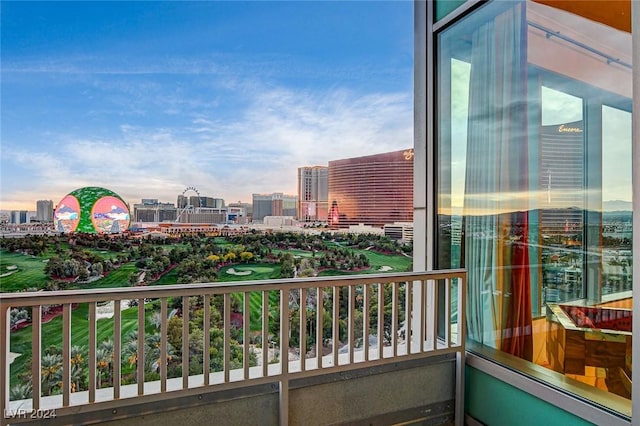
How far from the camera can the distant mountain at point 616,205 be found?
1474 millimetres

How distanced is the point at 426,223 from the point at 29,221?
2.32 metres

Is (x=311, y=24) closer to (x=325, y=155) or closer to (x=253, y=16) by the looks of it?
(x=253, y=16)

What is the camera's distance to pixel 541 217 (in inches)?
73.0

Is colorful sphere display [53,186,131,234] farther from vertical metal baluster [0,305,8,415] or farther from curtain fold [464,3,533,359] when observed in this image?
curtain fold [464,3,533,359]

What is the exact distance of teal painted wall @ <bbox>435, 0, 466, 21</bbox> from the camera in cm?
232

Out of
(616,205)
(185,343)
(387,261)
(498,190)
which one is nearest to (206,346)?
(185,343)

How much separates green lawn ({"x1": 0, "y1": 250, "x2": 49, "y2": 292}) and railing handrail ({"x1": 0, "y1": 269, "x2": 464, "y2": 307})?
4.2 inches

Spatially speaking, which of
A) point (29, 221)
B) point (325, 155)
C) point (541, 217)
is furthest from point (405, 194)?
point (29, 221)

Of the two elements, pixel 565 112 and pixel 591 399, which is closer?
pixel 591 399

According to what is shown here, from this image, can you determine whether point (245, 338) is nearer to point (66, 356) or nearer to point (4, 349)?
point (66, 356)

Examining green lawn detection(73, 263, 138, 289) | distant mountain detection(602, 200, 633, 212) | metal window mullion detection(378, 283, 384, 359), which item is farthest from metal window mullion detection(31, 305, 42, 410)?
distant mountain detection(602, 200, 633, 212)

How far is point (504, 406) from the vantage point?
1948 mm

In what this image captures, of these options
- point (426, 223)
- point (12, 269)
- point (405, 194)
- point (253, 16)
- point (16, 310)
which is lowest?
point (16, 310)

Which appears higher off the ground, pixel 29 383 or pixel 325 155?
pixel 325 155
